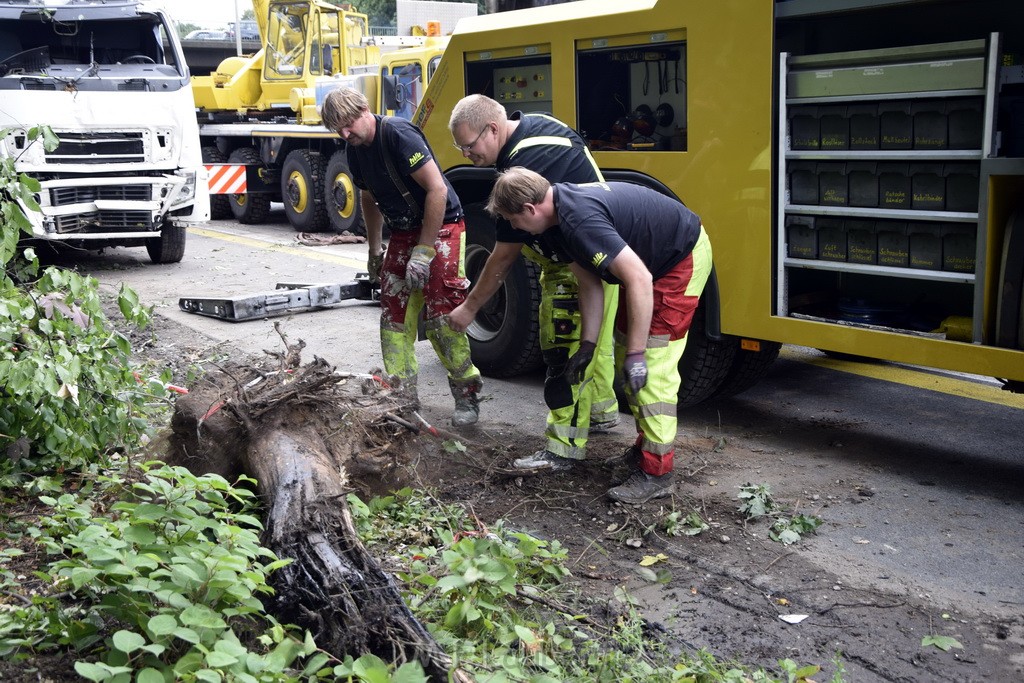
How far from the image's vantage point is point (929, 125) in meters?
4.14

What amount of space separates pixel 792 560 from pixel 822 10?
2.32 m

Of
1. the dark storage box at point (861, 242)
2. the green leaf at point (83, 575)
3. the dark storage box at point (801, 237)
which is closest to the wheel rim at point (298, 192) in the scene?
the dark storage box at point (801, 237)

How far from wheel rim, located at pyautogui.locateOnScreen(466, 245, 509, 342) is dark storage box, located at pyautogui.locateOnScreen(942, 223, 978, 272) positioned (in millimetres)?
2760

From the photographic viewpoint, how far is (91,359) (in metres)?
4.20

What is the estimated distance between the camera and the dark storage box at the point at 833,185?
4508mm

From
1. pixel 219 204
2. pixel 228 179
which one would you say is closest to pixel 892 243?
pixel 228 179

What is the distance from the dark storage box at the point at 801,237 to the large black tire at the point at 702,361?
61 cm

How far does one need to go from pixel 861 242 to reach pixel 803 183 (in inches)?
15.0

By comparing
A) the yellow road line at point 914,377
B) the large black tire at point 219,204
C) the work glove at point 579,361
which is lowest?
the yellow road line at point 914,377

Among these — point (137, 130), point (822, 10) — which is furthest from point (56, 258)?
point (822, 10)

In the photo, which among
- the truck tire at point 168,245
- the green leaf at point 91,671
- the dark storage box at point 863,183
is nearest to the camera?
the green leaf at point 91,671

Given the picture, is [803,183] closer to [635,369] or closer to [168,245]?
[635,369]

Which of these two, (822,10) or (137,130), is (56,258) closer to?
(137,130)

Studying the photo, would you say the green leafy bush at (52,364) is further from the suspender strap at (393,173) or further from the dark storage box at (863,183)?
the dark storage box at (863,183)
